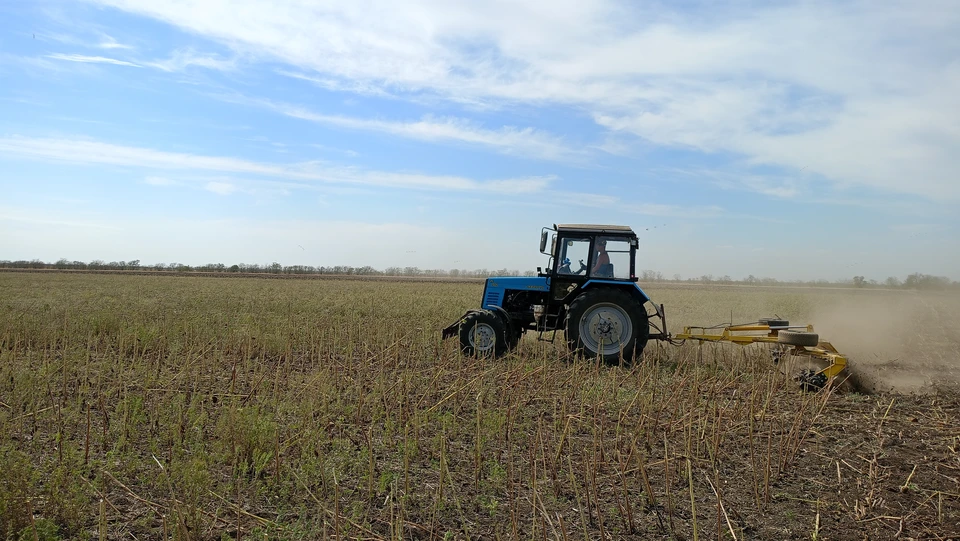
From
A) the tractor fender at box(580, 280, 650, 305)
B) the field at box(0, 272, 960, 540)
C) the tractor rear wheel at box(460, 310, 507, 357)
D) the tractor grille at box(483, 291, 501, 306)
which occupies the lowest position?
the field at box(0, 272, 960, 540)

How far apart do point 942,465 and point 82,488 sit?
6086 millimetres

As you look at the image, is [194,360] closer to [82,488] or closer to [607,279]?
[82,488]

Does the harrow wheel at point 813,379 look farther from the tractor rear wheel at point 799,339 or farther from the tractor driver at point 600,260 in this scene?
the tractor driver at point 600,260

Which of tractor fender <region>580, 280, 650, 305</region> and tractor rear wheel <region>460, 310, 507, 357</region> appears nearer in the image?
tractor fender <region>580, 280, 650, 305</region>

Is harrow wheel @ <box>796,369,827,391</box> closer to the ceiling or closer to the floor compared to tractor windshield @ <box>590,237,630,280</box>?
closer to the floor

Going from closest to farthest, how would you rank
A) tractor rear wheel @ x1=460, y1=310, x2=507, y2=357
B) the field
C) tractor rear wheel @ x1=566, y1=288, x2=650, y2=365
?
the field < tractor rear wheel @ x1=566, y1=288, x2=650, y2=365 < tractor rear wheel @ x1=460, y1=310, x2=507, y2=357

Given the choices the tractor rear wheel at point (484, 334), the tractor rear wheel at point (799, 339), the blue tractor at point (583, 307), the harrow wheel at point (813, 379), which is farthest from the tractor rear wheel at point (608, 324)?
the harrow wheel at point (813, 379)

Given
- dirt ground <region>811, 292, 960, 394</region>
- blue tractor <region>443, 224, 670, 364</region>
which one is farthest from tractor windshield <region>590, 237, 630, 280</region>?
dirt ground <region>811, 292, 960, 394</region>

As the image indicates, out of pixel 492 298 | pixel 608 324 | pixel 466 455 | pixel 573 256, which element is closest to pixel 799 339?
pixel 608 324

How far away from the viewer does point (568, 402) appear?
643cm

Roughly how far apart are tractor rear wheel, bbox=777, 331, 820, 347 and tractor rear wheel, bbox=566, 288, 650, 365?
175 cm

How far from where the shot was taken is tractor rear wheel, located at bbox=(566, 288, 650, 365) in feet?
30.7

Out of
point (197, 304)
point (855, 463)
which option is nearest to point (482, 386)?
point (855, 463)

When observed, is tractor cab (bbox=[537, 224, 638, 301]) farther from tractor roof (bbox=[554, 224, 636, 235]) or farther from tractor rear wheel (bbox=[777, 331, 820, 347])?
tractor rear wheel (bbox=[777, 331, 820, 347])
